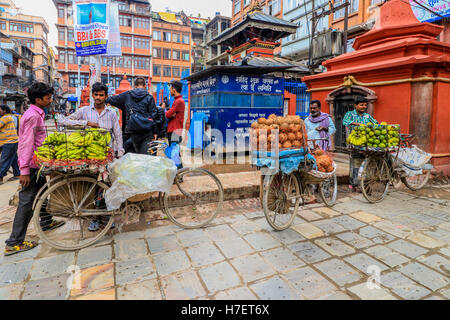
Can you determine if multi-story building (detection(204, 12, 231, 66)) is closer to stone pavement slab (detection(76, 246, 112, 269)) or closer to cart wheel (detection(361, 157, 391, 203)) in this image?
cart wheel (detection(361, 157, 391, 203))

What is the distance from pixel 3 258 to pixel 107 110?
210 cm

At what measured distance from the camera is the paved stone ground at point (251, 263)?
249 centimetres

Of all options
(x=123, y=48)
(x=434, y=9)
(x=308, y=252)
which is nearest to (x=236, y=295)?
(x=308, y=252)

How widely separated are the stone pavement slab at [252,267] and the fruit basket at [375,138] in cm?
314

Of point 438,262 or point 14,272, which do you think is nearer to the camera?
point 14,272

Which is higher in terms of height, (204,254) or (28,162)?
(28,162)

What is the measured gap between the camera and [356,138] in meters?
5.11

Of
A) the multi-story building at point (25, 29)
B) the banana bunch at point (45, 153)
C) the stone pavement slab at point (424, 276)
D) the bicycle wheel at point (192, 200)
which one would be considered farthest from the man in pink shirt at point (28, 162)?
the multi-story building at point (25, 29)

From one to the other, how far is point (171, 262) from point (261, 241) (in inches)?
45.7

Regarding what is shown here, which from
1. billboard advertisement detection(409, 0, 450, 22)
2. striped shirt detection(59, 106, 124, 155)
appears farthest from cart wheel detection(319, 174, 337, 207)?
billboard advertisement detection(409, 0, 450, 22)

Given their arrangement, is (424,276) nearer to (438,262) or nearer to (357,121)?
(438,262)

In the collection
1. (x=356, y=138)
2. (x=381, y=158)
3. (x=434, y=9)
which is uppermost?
(x=434, y=9)

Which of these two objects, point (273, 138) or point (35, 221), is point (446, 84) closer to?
point (273, 138)

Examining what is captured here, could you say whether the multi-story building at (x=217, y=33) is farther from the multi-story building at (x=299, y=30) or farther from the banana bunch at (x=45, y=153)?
the banana bunch at (x=45, y=153)
